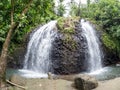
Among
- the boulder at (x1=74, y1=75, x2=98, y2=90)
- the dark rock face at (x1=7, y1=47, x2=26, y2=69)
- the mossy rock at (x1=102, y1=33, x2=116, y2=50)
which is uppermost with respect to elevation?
the mossy rock at (x1=102, y1=33, x2=116, y2=50)

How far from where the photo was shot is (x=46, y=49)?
759 inches

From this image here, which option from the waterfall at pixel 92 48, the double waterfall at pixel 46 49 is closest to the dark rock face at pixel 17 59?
the double waterfall at pixel 46 49

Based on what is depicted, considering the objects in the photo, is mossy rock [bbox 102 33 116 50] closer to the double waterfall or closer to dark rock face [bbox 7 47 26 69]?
the double waterfall

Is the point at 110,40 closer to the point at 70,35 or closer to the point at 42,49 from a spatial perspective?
the point at 70,35

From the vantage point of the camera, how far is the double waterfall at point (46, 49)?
1881 centimetres

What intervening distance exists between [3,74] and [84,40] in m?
9.77

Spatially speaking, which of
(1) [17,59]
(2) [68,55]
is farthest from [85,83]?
(1) [17,59]

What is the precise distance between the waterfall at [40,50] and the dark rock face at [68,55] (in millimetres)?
712

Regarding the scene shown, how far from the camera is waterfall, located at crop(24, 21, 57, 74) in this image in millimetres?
18781

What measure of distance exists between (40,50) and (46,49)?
745mm

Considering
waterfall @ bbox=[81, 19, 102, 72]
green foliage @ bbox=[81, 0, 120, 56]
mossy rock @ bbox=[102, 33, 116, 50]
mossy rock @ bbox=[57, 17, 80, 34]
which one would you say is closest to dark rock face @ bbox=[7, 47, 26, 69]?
mossy rock @ bbox=[57, 17, 80, 34]

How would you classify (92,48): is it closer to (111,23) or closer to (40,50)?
(111,23)

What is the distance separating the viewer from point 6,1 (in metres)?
11.1

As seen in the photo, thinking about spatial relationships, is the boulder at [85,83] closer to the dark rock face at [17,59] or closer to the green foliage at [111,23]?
the dark rock face at [17,59]
